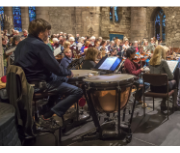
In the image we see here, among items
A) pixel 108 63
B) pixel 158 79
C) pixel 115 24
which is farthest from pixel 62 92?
pixel 115 24

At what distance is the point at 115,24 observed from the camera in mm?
15438

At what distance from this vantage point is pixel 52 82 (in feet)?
8.18

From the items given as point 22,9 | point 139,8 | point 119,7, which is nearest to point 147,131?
point 22,9

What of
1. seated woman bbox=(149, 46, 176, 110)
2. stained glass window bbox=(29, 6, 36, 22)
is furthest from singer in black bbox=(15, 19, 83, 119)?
stained glass window bbox=(29, 6, 36, 22)

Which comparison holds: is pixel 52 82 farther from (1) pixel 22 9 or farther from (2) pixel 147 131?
(1) pixel 22 9

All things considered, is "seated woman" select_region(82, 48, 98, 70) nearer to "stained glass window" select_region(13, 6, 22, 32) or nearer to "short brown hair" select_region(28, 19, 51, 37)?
"short brown hair" select_region(28, 19, 51, 37)

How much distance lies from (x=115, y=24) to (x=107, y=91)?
13889 mm

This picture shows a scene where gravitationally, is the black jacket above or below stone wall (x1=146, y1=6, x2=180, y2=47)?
below

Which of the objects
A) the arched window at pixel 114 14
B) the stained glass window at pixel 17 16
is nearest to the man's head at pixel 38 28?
the stained glass window at pixel 17 16

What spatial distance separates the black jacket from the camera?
2248mm

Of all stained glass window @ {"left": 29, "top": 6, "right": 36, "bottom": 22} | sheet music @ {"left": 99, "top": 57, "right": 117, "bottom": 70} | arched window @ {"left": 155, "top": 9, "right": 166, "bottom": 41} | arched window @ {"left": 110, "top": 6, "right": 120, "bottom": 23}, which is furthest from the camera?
arched window @ {"left": 110, "top": 6, "right": 120, "bottom": 23}

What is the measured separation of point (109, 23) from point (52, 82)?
13266 mm

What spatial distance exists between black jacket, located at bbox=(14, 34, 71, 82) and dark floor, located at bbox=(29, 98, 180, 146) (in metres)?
0.93

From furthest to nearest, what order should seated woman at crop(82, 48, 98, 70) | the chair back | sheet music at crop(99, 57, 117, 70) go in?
seated woman at crop(82, 48, 98, 70)
the chair back
sheet music at crop(99, 57, 117, 70)
